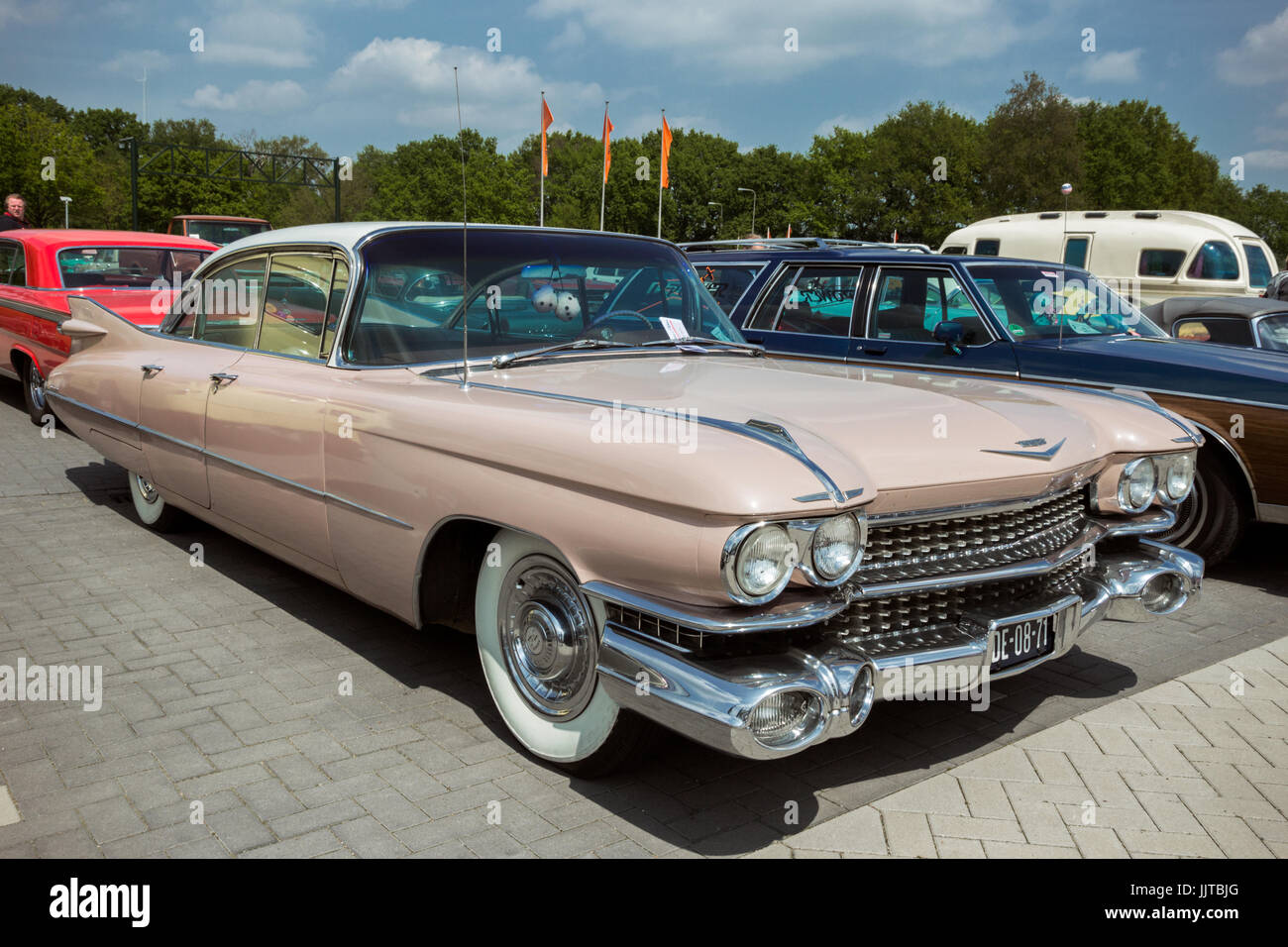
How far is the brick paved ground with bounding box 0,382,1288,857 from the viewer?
282 centimetres

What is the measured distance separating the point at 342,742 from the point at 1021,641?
2.15 m

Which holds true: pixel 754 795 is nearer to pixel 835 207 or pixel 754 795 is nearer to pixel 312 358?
pixel 312 358

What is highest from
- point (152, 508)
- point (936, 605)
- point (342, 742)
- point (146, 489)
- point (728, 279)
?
point (728, 279)

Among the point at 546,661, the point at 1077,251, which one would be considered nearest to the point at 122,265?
the point at 546,661

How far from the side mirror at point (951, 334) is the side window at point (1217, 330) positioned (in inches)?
102

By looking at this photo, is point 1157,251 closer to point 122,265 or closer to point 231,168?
point 122,265

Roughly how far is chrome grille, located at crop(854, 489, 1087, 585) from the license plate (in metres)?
0.19

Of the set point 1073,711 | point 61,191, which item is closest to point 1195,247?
point 1073,711

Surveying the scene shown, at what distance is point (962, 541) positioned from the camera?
10.1ft

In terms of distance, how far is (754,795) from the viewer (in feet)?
10.1

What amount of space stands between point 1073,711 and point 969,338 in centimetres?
321

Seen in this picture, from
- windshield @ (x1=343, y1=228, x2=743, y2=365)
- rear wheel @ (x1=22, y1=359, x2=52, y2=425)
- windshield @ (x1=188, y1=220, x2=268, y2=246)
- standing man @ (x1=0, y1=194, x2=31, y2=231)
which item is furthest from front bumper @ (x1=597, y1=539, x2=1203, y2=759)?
windshield @ (x1=188, y1=220, x2=268, y2=246)

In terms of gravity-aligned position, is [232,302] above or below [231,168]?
below

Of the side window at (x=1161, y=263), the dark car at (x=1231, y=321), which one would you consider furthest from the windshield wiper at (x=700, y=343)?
the side window at (x=1161, y=263)
